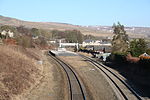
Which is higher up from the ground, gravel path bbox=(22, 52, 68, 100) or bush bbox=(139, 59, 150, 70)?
bush bbox=(139, 59, 150, 70)

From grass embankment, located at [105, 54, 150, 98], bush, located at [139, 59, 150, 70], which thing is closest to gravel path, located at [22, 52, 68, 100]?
grass embankment, located at [105, 54, 150, 98]

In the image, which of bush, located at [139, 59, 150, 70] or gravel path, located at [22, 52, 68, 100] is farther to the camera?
bush, located at [139, 59, 150, 70]

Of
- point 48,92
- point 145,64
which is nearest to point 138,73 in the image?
point 145,64

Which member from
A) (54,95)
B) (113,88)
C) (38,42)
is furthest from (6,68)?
(38,42)

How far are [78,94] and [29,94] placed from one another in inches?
141

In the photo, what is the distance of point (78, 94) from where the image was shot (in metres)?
17.0

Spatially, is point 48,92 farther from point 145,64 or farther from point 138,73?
point 145,64

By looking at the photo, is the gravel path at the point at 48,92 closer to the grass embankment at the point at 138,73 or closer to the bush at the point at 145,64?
the grass embankment at the point at 138,73

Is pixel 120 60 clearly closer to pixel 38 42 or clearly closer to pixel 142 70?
pixel 142 70

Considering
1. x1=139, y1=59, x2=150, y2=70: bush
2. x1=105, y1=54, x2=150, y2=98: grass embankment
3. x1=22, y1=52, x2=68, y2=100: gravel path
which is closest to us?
x1=22, y1=52, x2=68, y2=100: gravel path

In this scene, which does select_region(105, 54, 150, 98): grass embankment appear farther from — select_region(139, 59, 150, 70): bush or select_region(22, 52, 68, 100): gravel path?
select_region(22, 52, 68, 100): gravel path

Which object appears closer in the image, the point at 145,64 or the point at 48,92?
the point at 48,92

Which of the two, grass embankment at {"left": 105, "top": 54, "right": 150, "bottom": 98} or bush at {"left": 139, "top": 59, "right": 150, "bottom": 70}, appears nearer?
grass embankment at {"left": 105, "top": 54, "right": 150, "bottom": 98}

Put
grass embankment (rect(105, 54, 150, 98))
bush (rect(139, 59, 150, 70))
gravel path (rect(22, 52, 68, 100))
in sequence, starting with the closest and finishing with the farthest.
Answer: gravel path (rect(22, 52, 68, 100)) < grass embankment (rect(105, 54, 150, 98)) < bush (rect(139, 59, 150, 70))
